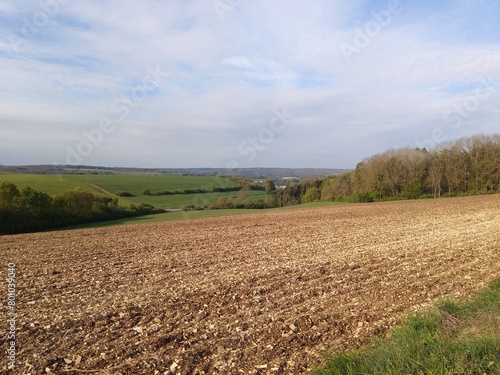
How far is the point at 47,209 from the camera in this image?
120 ft

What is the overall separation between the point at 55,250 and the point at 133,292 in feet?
32.6

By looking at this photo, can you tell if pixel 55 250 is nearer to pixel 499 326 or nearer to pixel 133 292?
pixel 133 292

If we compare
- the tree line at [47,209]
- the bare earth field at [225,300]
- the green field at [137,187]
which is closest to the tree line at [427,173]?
the green field at [137,187]

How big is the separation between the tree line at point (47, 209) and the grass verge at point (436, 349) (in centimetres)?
3573

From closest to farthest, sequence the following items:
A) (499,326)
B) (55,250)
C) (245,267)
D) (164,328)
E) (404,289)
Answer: (499,326)
(164,328)
(404,289)
(245,267)
(55,250)

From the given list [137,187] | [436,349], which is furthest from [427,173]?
[436,349]

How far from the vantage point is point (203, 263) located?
12.5m

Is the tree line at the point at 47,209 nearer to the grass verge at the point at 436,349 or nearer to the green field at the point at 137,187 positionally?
the green field at the point at 137,187

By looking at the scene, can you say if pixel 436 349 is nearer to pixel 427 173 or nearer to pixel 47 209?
pixel 47 209

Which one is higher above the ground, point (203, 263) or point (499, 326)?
point (499, 326)

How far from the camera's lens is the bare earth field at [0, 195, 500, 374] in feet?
18.5

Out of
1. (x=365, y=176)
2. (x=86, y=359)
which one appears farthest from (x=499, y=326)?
(x=365, y=176)

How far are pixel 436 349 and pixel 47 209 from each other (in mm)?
39327

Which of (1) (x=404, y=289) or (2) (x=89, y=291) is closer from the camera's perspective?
(1) (x=404, y=289)
